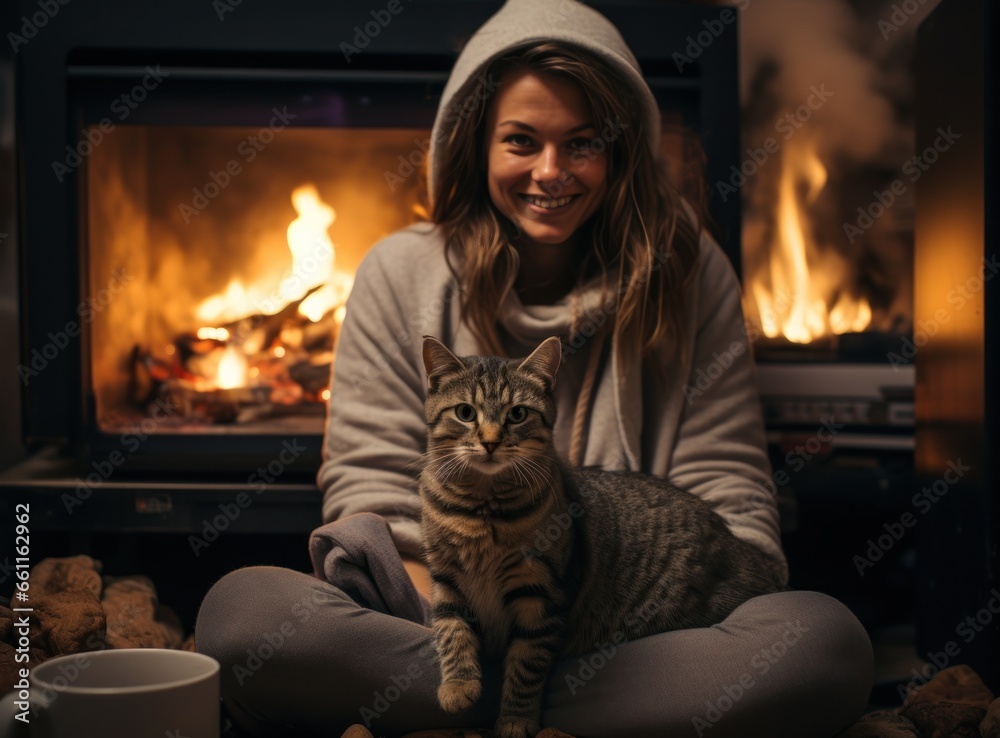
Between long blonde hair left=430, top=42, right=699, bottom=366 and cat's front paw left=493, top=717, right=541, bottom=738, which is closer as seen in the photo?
cat's front paw left=493, top=717, right=541, bottom=738

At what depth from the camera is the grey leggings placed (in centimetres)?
113

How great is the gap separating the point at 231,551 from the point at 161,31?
1.10 metres

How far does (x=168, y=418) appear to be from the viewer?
1979mm

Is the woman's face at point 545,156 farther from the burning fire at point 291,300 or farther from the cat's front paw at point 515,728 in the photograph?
the cat's front paw at point 515,728

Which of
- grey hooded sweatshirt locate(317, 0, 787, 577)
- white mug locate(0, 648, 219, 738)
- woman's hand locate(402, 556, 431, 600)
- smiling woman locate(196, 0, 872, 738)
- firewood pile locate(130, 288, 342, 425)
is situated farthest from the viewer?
firewood pile locate(130, 288, 342, 425)

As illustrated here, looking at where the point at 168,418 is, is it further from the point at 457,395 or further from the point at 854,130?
the point at 854,130

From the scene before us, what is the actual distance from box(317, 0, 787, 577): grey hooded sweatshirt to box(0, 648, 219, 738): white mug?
64 centimetres

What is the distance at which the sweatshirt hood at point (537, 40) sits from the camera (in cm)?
149

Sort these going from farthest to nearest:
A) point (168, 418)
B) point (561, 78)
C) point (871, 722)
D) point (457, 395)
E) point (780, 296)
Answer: point (780, 296) < point (168, 418) < point (561, 78) < point (871, 722) < point (457, 395)

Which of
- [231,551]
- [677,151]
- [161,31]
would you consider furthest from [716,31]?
[231,551]

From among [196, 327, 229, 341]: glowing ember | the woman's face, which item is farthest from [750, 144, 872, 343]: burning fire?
[196, 327, 229, 341]: glowing ember

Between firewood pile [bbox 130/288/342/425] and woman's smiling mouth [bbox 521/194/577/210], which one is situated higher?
woman's smiling mouth [bbox 521/194/577/210]

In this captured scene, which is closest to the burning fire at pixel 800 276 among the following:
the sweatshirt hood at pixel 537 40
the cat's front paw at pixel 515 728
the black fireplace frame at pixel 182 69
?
the black fireplace frame at pixel 182 69

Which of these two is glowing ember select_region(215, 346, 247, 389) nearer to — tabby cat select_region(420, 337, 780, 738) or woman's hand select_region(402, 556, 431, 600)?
woman's hand select_region(402, 556, 431, 600)
